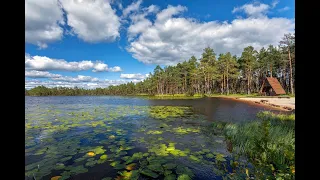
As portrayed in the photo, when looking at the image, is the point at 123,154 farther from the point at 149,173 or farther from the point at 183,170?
the point at 183,170

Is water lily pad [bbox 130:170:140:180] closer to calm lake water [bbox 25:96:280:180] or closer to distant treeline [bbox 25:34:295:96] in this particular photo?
calm lake water [bbox 25:96:280:180]

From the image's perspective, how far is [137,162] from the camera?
492cm

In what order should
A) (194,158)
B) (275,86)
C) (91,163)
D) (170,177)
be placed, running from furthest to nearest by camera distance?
(275,86), (194,158), (91,163), (170,177)

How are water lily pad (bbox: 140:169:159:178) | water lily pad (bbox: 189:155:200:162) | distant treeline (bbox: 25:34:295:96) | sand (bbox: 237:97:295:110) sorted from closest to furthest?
water lily pad (bbox: 140:169:159:178), water lily pad (bbox: 189:155:200:162), sand (bbox: 237:97:295:110), distant treeline (bbox: 25:34:295:96)

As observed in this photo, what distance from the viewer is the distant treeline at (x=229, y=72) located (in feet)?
145

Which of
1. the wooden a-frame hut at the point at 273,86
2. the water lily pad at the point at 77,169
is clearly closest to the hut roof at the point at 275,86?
the wooden a-frame hut at the point at 273,86

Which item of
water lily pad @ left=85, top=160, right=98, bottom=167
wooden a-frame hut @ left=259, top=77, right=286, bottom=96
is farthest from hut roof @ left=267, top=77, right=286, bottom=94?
water lily pad @ left=85, top=160, right=98, bottom=167

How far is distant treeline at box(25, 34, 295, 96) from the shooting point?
44178 millimetres

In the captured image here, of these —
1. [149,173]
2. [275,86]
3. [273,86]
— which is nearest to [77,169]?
[149,173]

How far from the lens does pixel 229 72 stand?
49.6 metres
